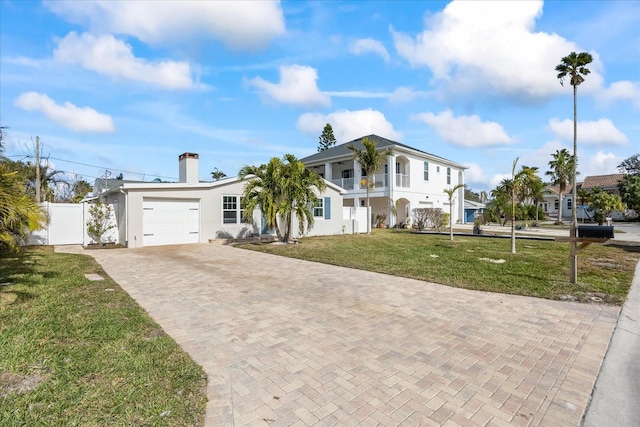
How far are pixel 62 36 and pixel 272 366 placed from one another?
44.3 ft

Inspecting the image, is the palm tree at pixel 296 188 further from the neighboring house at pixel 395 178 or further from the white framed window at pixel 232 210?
the neighboring house at pixel 395 178

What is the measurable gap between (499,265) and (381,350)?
731 centimetres

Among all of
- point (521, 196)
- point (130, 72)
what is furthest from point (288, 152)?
point (521, 196)

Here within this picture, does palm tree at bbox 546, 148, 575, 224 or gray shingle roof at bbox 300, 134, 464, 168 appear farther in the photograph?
palm tree at bbox 546, 148, 575, 224

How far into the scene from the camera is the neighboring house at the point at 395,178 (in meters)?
25.9

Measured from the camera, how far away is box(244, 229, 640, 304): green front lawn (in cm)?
672

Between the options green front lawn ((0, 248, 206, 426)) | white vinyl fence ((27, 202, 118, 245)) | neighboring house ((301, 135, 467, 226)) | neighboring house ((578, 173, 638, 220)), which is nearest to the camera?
green front lawn ((0, 248, 206, 426))

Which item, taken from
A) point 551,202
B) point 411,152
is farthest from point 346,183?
point 551,202

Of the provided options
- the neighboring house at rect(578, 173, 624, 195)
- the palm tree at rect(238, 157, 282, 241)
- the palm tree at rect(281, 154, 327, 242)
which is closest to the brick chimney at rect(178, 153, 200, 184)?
the palm tree at rect(238, 157, 282, 241)

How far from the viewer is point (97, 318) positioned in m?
4.62

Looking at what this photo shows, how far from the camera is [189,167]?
15734mm

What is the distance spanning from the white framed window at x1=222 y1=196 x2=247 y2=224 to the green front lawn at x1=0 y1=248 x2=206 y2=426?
10.2 meters

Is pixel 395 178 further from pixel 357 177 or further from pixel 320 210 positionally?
pixel 320 210

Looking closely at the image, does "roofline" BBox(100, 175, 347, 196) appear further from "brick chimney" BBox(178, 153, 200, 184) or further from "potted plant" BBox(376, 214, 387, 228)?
"potted plant" BBox(376, 214, 387, 228)
